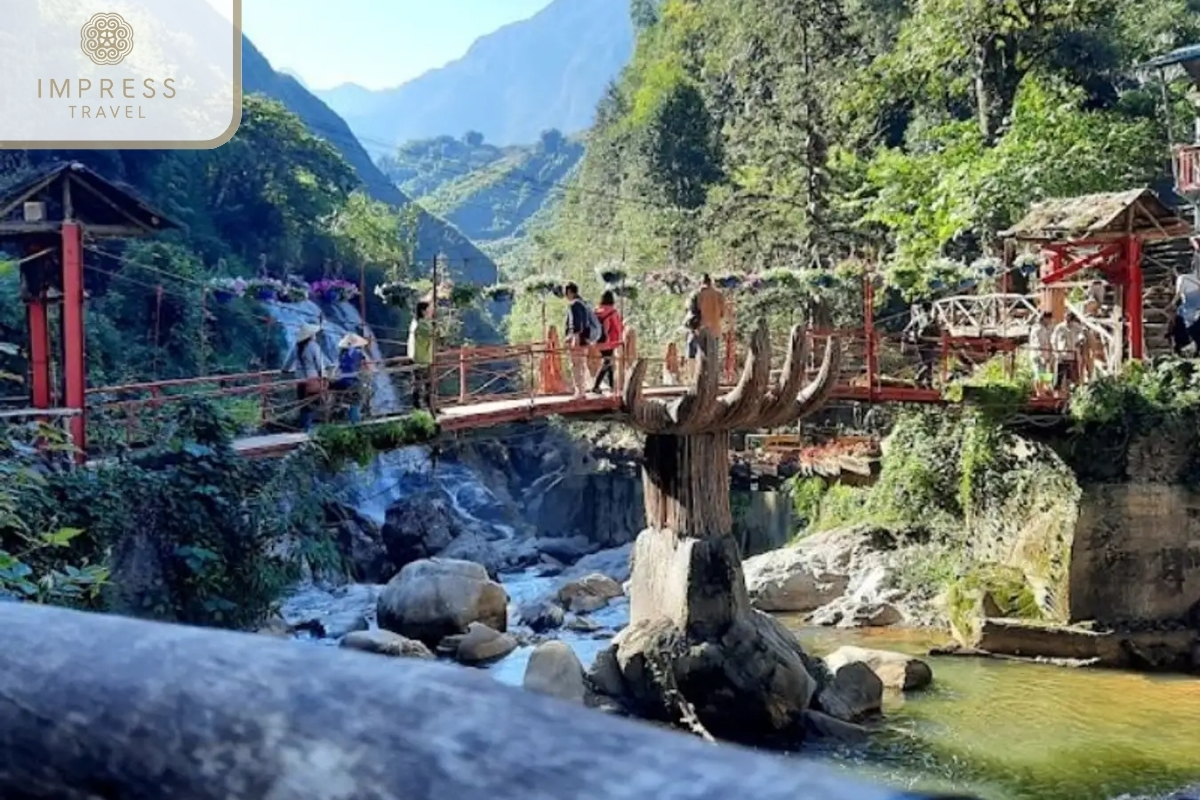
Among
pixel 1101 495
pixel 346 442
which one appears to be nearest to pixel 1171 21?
pixel 1101 495

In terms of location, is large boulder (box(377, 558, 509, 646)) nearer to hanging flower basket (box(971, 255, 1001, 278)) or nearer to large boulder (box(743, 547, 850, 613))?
large boulder (box(743, 547, 850, 613))

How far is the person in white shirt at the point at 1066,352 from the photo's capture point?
15.1 metres

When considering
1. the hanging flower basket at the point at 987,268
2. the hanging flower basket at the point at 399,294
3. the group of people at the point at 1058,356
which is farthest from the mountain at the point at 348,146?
the group of people at the point at 1058,356

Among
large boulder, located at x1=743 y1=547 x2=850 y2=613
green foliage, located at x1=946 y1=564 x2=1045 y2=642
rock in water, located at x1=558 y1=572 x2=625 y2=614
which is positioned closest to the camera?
green foliage, located at x1=946 y1=564 x2=1045 y2=642

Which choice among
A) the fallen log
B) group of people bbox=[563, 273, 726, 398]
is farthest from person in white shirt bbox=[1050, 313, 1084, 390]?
the fallen log

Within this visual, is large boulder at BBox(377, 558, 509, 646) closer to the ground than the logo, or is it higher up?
closer to the ground

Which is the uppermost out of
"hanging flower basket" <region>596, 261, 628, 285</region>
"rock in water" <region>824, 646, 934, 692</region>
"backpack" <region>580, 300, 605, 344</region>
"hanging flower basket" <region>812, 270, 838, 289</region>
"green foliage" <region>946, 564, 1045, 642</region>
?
"hanging flower basket" <region>596, 261, 628, 285</region>

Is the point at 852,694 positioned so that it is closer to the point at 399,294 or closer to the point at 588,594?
the point at 399,294

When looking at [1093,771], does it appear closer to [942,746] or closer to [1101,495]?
[942,746]

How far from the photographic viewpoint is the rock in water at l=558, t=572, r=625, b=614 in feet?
61.0

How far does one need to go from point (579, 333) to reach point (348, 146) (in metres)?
56.3

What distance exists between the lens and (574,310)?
12.7 metres

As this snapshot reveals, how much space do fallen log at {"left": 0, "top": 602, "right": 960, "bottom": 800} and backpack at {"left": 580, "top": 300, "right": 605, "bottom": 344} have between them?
11.8 m

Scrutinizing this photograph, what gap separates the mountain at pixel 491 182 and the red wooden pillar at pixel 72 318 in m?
60.4
